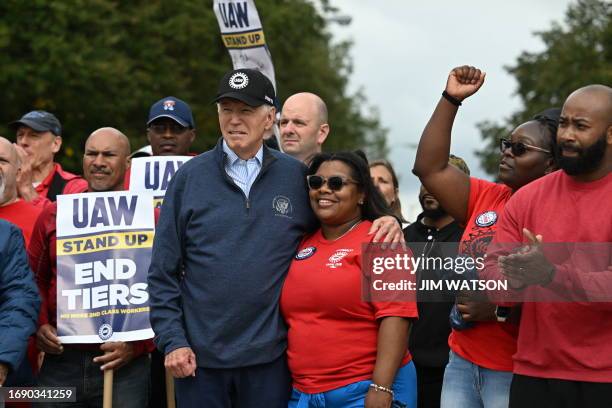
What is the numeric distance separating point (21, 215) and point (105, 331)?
108 centimetres

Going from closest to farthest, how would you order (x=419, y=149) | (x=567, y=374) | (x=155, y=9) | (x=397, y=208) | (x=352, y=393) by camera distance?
(x=567, y=374) → (x=352, y=393) → (x=419, y=149) → (x=397, y=208) → (x=155, y=9)

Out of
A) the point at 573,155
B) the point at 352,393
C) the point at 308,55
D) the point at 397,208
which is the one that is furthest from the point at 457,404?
the point at 308,55

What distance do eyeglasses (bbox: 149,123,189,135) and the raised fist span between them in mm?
2858

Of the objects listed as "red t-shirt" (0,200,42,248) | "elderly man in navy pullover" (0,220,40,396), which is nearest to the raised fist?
"elderly man in navy pullover" (0,220,40,396)

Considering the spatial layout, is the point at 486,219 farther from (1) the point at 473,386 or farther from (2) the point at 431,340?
(2) the point at 431,340

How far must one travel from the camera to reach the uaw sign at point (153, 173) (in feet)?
25.5

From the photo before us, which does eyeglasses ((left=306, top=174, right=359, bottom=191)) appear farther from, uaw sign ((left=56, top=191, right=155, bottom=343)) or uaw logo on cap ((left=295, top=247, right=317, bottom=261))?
uaw sign ((left=56, top=191, right=155, bottom=343))

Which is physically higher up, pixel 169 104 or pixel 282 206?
pixel 169 104

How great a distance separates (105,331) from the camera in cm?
709

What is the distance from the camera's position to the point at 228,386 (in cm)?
605

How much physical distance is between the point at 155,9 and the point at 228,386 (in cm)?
2177

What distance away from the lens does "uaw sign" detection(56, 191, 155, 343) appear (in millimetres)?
7082

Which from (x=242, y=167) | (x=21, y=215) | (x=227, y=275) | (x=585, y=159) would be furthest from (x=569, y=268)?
(x=21, y=215)

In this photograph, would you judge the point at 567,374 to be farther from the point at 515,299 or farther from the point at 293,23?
the point at 293,23
